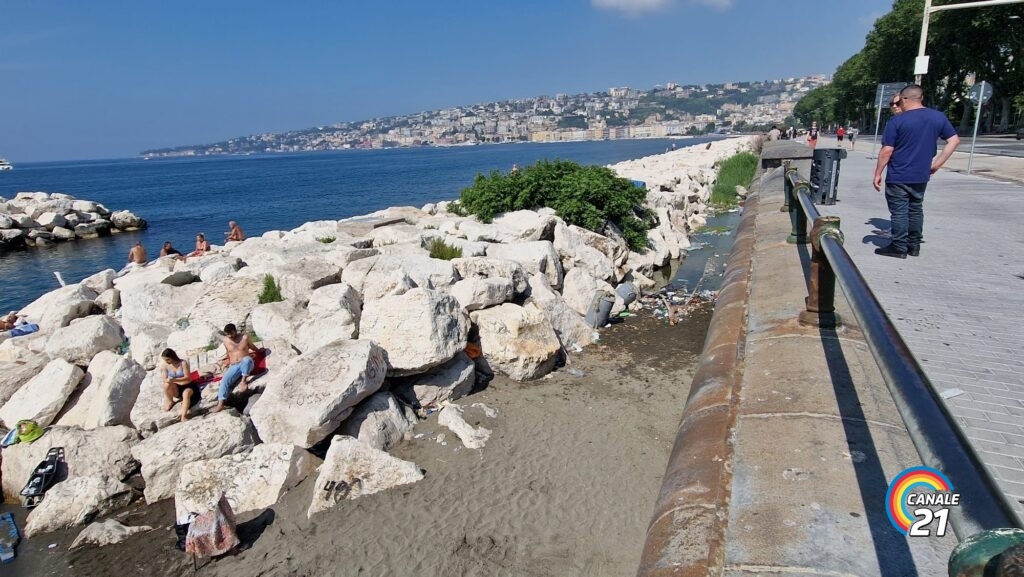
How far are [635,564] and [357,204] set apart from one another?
36.1m

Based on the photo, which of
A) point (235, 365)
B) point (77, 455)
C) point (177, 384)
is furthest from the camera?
point (235, 365)

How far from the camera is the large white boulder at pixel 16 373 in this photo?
743 cm

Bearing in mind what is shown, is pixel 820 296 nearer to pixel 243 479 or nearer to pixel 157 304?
pixel 243 479

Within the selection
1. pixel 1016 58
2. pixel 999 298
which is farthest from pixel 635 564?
pixel 1016 58

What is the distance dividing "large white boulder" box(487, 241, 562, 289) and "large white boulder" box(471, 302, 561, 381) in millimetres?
1857

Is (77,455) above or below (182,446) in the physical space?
below

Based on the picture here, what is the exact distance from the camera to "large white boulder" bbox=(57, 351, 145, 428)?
21.9ft

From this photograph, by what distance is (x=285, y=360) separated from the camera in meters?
7.17

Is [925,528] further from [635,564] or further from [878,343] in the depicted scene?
[635,564]

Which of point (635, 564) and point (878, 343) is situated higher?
point (878, 343)

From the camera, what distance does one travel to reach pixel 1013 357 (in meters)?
3.88

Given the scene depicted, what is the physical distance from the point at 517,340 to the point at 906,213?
4.75 meters

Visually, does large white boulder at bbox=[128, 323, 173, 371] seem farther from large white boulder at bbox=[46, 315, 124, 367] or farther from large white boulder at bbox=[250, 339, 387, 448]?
large white boulder at bbox=[250, 339, 387, 448]

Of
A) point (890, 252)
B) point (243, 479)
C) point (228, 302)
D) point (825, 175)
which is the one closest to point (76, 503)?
point (243, 479)
